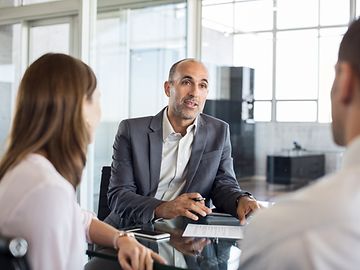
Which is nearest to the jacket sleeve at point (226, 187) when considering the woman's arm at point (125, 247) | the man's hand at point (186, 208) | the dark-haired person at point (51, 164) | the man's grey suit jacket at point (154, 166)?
the man's grey suit jacket at point (154, 166)

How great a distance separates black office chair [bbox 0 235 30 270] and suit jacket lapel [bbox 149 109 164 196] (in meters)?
1.37

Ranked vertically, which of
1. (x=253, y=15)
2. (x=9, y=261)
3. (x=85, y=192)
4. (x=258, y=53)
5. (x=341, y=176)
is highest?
(x=253, y=15)

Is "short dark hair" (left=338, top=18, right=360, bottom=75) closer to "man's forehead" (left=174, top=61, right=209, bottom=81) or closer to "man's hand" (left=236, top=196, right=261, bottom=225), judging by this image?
"man's hand" (left=236, top=196, right=261, bottom=225)

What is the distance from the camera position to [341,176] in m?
0.82

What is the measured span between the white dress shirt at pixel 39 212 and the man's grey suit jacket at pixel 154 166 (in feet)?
3.44

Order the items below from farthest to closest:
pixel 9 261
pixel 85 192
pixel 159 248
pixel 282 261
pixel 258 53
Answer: pixel 258 53 < pixel 85 192 < pixel 159 248 < pixel 9 261 < pixel 282 261

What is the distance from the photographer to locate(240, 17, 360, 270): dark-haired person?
777 millimetres

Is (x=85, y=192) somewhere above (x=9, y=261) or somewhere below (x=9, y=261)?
below

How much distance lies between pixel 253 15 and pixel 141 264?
13.0 ft

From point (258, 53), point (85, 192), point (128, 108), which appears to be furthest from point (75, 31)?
point (258, 53)

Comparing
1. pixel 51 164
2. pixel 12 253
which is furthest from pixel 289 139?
pixel 12 253

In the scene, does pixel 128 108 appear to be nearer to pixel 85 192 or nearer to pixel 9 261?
pixel 85 192

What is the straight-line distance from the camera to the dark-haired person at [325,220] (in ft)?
2.55

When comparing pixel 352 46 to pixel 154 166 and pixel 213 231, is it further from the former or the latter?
pixel 154 166
